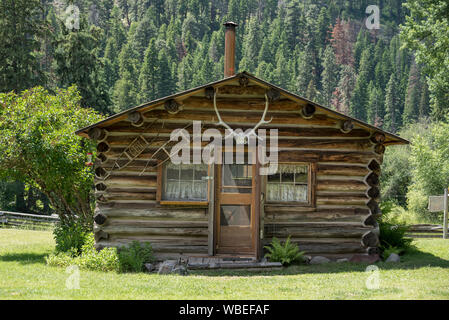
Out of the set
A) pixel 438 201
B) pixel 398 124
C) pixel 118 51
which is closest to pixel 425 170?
pixel 438 201

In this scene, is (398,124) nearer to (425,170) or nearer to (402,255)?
(425,170)

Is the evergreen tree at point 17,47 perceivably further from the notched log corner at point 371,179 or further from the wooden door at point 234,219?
the notched log corner at point 371,179

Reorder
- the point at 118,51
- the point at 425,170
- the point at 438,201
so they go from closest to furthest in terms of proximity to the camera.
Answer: the point at 438,201 → the point at 425,170 → the point at 118,51

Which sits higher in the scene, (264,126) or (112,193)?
(264,126)

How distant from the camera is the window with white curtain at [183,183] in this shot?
12352 mm

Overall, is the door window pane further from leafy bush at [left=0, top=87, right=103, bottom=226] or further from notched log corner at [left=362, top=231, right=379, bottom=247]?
leafy bush at [left=0, top=87, right=103, bottom=226]

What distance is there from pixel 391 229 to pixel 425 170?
20.9 metres

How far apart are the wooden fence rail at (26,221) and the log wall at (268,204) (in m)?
16.6

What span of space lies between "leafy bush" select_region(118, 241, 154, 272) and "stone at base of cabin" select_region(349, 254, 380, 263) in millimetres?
4833

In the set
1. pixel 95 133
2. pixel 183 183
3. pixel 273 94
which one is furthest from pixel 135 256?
pixel 273 94

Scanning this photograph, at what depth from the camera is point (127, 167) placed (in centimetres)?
1234

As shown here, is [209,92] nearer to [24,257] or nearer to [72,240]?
[72,240]

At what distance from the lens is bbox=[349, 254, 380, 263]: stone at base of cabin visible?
40.4 feet

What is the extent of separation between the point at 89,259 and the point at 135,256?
1015 millimetres
